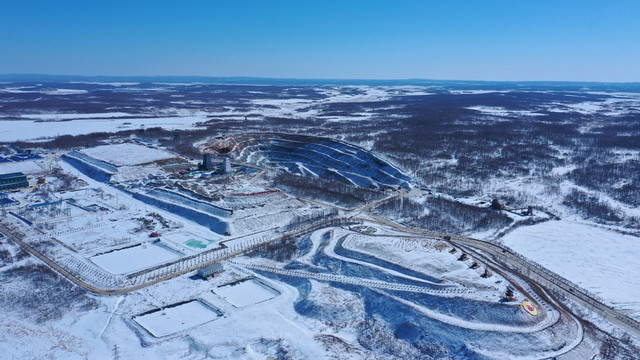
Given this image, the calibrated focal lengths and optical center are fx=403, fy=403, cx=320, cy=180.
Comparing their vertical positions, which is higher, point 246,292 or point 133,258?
point 133,258

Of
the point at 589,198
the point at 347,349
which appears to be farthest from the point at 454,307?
the point at 589,198

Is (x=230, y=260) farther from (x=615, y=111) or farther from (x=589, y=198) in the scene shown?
(x=615, y=111)

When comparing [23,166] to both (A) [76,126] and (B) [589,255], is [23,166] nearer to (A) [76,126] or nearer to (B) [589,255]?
(A) [76,126]

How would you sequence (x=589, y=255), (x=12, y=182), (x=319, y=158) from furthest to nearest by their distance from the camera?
(x=319, y=158) → (x=12, y=182) → (x=589, y=255)

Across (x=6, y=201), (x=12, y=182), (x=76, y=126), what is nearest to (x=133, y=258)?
(x=6, y=201)

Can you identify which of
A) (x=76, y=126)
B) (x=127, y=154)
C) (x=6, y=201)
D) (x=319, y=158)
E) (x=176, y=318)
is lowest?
(x=176, y=318)

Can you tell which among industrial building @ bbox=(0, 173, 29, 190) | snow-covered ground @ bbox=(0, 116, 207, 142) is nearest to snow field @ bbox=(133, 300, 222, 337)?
industrial building @ bbox=(0, 173, 29, 190)

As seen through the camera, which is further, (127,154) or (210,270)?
(127,154)

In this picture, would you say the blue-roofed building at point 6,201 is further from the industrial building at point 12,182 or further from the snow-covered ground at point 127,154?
the snow-covered ground at point 127,154
